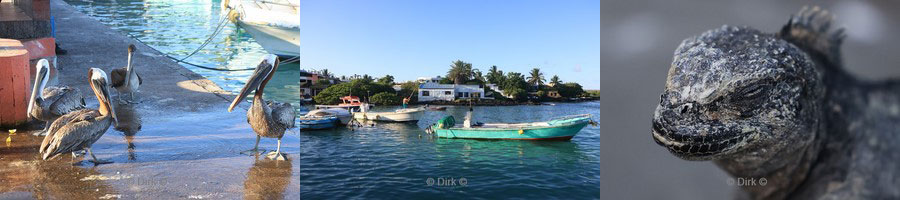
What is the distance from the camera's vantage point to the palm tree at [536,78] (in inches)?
171

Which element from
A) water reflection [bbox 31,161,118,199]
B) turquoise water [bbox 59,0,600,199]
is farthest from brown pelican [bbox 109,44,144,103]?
water reflection [bbox 31,161,118,199]

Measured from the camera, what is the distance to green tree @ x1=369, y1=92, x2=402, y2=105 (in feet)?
14.2

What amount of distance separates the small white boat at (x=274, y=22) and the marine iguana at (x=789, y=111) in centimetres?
1170

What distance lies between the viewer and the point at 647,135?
2.47 meters

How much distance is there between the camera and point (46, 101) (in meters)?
4.44

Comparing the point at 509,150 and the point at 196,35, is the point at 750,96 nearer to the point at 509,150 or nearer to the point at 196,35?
the point at 509,150

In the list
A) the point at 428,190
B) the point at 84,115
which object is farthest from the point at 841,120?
the point at 84,115

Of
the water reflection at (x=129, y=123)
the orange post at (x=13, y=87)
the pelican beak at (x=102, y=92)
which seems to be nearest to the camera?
the pelican beak at (x=102, y=92)

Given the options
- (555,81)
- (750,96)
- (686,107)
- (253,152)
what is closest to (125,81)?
(253,152)

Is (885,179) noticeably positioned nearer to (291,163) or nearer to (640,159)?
(640,159)

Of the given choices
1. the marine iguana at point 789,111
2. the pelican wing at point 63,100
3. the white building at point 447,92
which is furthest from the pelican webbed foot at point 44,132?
the marine iguana at point 789,111

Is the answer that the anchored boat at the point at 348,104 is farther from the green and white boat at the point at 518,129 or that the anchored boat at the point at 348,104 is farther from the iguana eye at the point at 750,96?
the iguana eye at the point at 750,96

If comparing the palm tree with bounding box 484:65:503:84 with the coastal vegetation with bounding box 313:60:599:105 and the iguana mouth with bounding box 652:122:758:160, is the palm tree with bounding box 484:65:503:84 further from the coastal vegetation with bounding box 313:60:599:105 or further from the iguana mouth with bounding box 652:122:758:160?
the iguana mouth with bounding box 652:122:758:160

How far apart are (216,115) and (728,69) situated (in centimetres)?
470
